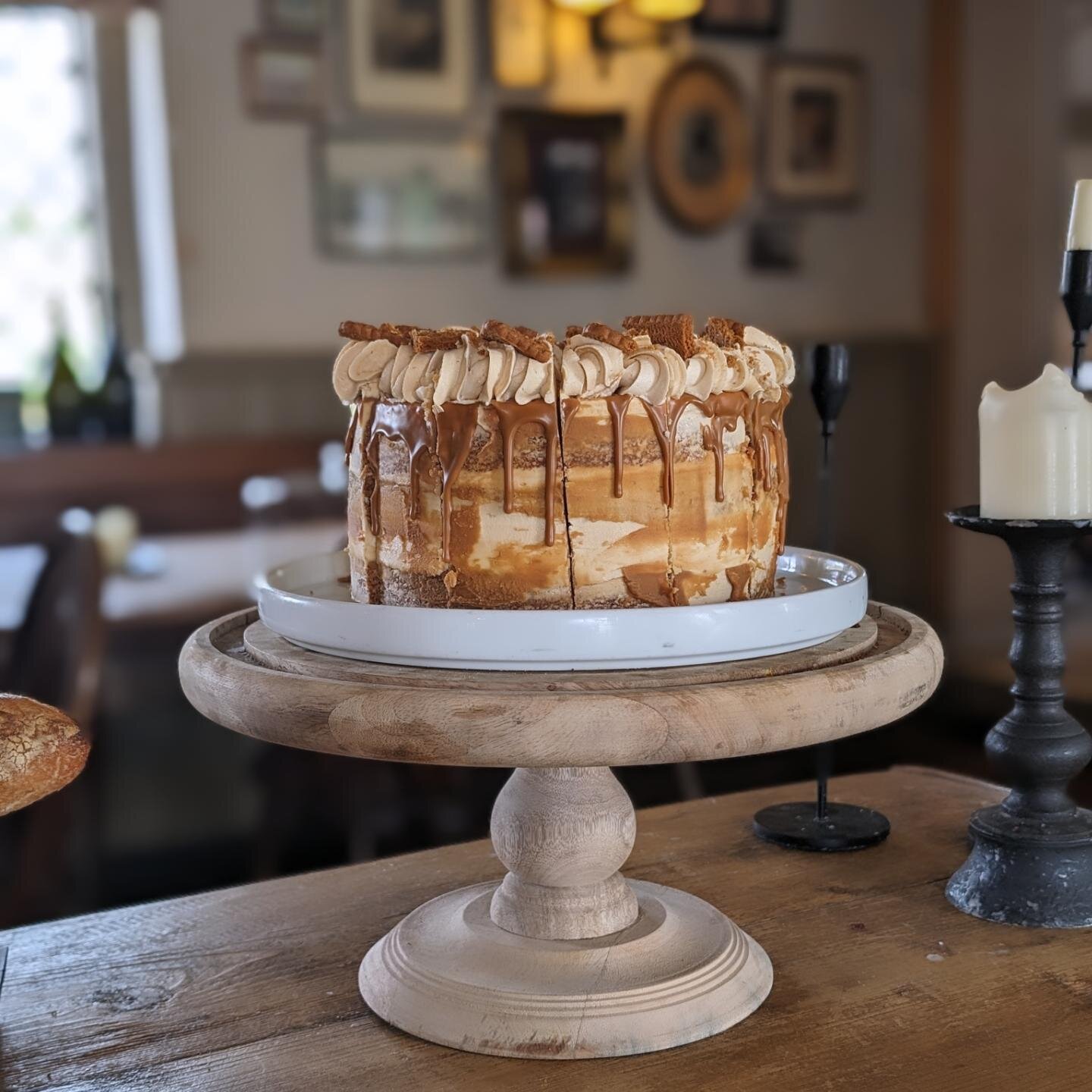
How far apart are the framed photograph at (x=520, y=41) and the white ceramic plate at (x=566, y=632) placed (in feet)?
9.63

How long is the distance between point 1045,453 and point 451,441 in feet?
1.69

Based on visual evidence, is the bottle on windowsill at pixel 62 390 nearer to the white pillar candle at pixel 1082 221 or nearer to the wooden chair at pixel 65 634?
the wooden chair at pixel 65 634

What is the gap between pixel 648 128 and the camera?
12.7 ft

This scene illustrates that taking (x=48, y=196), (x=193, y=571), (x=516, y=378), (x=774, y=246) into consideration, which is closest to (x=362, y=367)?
(x=516, y=378)

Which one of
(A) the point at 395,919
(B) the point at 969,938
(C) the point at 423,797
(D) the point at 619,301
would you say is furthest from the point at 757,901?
(D) the point at 619,301

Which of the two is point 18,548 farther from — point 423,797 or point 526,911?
point 526,911

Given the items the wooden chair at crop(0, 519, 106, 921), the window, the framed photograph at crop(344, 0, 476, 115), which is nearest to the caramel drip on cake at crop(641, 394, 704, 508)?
the wooden chair at crop(0, 519, 106, 921)

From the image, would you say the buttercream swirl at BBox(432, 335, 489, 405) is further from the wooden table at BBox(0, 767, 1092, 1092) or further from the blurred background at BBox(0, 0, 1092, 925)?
the blurred background at BBox(0, 0, 1092, 925)

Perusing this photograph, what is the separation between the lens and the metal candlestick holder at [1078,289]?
1262mm

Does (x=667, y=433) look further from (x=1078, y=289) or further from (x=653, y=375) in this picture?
(x=1078, y=289)

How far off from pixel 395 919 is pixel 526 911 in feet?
0.61

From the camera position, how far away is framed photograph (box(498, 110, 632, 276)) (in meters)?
3.74

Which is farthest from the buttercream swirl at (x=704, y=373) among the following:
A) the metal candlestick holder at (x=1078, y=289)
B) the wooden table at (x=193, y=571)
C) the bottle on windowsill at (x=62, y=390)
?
the bottle on windowsill at (x=62, y=390)

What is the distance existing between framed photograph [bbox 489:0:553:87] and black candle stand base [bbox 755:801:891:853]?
8.86ft
